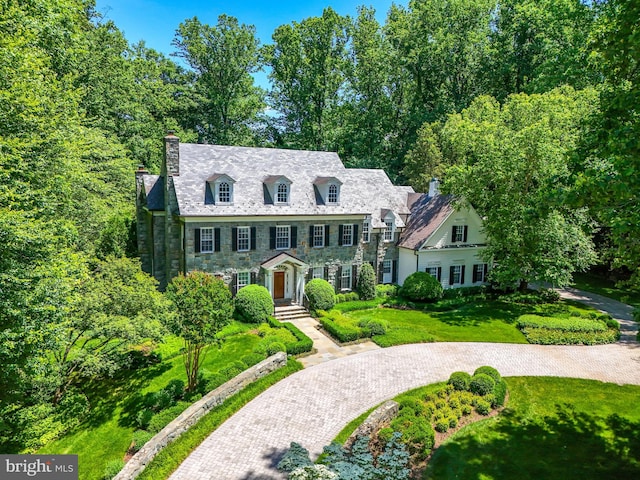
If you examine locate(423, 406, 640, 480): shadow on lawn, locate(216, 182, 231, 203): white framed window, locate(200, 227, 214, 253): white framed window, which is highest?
locate(216, 182, 231, 203): white framed window

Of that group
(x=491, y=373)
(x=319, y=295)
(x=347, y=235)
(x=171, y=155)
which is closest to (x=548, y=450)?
(x=491, y=373)

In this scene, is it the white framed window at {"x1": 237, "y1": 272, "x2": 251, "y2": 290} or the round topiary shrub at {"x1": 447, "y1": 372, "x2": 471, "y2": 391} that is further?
the white framed window at {"x1": 237, "y1": 272, "x2": 251, "y2": 290}

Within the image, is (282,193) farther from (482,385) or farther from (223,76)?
(223,76)

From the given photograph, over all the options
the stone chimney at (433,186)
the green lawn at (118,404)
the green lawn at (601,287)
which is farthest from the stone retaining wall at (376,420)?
the green lawn at (601,287)

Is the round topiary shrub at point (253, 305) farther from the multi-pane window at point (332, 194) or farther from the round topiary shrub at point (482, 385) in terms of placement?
the round topiary shrub at point (482, 385)

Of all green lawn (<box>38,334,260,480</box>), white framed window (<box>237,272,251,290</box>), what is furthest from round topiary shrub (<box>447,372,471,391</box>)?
white framed window (<box>237,272,251,290</box>)

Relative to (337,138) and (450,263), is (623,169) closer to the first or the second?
(450,263)

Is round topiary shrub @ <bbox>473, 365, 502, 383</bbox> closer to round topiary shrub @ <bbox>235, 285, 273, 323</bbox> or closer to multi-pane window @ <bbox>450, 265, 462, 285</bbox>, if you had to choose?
round topiary shrub @ <bbox>235, 285, 273, 323</bbox>
